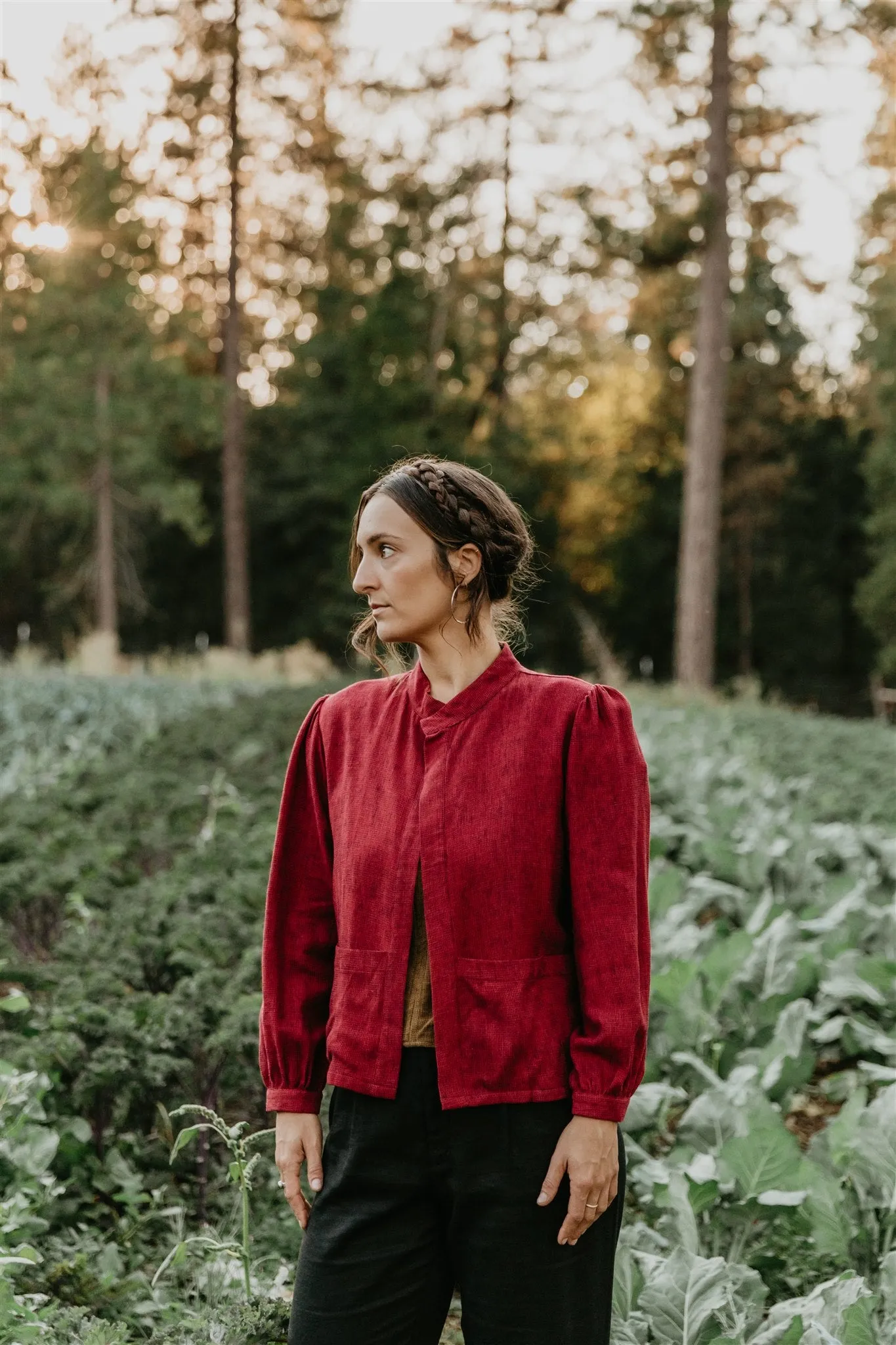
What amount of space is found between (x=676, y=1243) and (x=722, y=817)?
349 centimetres

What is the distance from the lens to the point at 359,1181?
71.8 inches

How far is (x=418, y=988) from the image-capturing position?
185 centimetres

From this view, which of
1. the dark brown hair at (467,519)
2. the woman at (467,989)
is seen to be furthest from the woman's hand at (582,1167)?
the dark brown hair at (467,519)

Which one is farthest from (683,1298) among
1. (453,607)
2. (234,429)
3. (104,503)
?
(234,429)

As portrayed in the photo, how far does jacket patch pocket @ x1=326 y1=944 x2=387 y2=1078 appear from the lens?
183cm

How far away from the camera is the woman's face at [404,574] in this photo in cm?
188

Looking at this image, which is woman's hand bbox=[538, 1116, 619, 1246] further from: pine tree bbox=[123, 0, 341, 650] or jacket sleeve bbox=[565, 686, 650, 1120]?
pine tree bbox=[123, 0, 341, 650]

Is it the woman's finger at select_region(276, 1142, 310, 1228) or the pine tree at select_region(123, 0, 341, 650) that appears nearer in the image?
the woman's finger at select_region(276, 1142, 310, 1228)

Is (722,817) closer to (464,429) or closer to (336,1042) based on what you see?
(336,1042)

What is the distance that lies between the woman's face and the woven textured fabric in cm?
35

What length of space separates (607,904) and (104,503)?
68.7ft

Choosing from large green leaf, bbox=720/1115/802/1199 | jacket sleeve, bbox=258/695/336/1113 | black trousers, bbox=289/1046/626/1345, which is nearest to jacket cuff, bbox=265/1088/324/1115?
jacket sleeve, bbox=258/695/336/1113

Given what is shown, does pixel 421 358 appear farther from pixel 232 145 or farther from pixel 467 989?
pixel 467 989

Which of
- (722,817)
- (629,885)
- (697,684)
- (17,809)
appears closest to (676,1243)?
(629,885)
